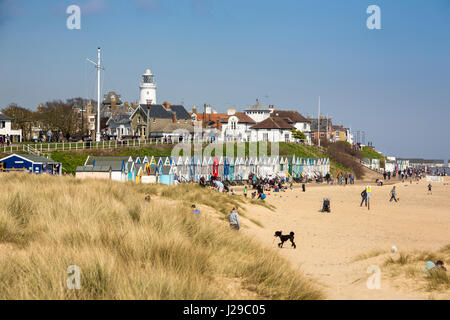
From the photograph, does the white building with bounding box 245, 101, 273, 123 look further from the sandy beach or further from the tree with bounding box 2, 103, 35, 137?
the sandy beach

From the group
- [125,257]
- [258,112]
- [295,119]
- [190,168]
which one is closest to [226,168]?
[190,168]

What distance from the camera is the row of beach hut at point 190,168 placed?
112ft

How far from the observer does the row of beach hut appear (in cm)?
3419

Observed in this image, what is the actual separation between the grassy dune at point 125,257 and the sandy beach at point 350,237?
1.63 meters

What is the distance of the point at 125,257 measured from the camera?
26.0ft

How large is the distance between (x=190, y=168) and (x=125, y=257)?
1564 inches

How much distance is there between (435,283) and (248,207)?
52.6 feet

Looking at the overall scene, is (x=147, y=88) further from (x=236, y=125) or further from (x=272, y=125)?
(x=272, y=125)

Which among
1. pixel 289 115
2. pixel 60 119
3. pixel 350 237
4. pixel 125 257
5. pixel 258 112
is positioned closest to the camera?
pixel 125 257

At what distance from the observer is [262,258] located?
9156mm

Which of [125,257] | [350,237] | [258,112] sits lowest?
[350,237]

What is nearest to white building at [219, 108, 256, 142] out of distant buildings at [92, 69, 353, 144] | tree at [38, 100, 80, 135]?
distant buildings at [92, 69, 353, 144]
